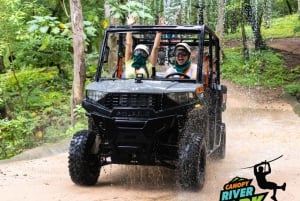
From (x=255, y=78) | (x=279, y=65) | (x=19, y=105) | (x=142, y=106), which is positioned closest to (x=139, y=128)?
(x=142, y=106)

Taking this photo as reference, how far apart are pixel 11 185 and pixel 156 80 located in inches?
94.6

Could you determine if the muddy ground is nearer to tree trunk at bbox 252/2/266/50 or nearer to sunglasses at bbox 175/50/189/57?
sunglasses at bbox 175/50/189/57

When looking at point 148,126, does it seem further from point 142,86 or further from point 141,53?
point 141,53

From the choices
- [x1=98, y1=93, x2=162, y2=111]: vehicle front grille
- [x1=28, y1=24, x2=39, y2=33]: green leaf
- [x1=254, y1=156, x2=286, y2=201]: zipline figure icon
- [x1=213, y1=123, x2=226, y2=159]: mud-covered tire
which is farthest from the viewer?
[x1=213, y1=123, x2=226, y2=159]: mud-covered tire

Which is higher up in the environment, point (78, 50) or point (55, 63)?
point (78, 50)

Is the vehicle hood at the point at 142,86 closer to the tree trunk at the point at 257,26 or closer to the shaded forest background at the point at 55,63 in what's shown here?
the shaded forest background at the point at 55,63

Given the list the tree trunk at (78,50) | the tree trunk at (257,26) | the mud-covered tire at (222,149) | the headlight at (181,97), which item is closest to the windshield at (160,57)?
the headlight at (181,97)

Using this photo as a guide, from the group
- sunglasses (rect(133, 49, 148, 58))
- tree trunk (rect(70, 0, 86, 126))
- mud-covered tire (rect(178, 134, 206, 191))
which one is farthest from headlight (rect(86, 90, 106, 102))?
tree trunk (rect(70, 0, 86, 126))

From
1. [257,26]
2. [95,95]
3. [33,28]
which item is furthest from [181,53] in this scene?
[257,26]

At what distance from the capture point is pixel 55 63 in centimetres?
1816

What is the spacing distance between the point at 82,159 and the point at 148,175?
124 centimetres

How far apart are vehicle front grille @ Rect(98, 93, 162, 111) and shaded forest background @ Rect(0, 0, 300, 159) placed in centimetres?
208

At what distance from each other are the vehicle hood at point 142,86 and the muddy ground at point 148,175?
1243 millimetres

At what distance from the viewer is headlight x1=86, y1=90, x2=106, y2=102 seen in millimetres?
6285
